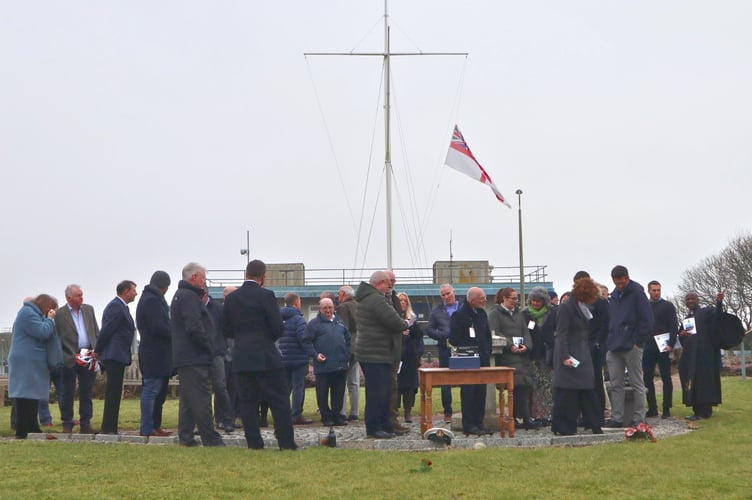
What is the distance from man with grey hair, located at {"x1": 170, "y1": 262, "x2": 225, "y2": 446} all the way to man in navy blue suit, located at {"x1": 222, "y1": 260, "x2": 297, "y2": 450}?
1.30ft

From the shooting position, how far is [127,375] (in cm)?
2380

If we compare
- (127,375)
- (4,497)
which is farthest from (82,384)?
(127,375)

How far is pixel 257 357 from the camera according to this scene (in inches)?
410

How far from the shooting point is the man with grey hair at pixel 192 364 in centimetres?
1073

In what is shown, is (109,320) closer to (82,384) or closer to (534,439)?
(82,384)

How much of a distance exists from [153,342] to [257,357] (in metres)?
2.09

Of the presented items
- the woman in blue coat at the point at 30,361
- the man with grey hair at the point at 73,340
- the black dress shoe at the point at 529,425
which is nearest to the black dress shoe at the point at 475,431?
the black dress shoe at the point at 529,425

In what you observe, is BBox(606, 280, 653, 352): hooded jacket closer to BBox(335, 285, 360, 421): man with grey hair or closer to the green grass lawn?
the green grass lawn

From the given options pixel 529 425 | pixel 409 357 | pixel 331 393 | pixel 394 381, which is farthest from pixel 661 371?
pixel 331 393

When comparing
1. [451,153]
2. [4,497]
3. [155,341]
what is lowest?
[4,497]

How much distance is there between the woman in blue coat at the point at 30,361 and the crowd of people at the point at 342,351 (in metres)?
0.02

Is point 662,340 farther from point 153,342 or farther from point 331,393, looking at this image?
point 153,342

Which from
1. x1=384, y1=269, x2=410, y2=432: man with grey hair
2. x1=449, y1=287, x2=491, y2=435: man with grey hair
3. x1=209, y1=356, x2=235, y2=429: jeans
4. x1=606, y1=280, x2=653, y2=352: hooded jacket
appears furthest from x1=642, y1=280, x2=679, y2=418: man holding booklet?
x1=209, y1=356, x2=235, y2=429: jeans

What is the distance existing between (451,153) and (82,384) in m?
13.9
